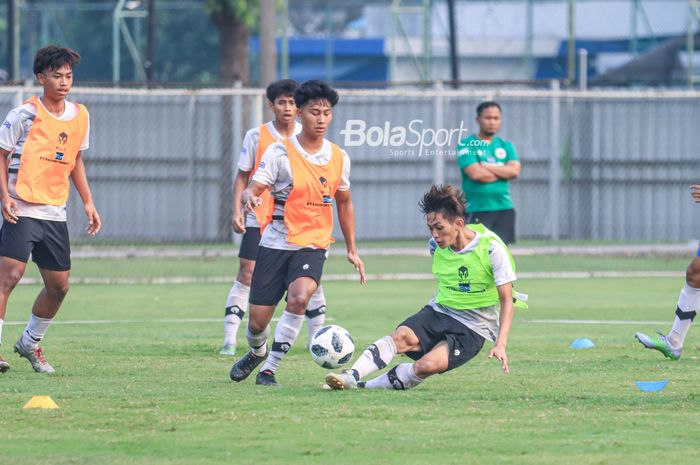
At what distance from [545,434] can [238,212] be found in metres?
3.28

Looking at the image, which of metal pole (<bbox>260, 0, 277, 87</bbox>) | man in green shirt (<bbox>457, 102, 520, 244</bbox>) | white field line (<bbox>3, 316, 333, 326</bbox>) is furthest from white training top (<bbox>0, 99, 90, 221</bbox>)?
metal pole (<bbox>260, 0, 277, 87</bbox>)

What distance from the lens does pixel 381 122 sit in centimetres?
2212

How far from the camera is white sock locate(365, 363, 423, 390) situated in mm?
8344

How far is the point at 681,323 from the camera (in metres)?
9.86

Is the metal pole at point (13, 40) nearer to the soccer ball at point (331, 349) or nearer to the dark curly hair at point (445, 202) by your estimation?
the soccer ball at point (331, 349)

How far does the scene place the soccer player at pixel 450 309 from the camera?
26.9ft

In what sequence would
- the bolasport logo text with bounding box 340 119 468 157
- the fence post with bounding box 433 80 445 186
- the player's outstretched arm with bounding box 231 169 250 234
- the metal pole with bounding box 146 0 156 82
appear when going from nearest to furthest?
the player's outstretched arm with bounding box 231 169 250 234 < the fence post with bounding box 433 80 445 186 < the bolasport logo text with bounding box 340 119 468 157 < the metal pole with bounding box 146 0 156 82

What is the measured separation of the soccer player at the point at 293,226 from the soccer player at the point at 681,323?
244 cm

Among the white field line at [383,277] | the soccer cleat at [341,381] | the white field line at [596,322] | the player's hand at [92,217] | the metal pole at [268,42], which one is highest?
the metal pole at [268,42]

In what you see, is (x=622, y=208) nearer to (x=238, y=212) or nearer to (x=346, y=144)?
(x=346, y=144)

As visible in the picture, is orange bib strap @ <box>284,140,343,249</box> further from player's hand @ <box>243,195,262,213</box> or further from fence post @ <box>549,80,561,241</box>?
fence post @ <box>549,80,561,241</box>

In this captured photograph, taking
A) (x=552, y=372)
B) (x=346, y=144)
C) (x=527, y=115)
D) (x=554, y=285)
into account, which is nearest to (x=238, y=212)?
(x=552, y=372)

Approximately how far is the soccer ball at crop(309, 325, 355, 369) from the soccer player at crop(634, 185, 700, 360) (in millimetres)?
2472

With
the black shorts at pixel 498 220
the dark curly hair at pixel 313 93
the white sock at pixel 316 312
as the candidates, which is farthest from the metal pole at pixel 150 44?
the dark curly hair at pixel 313 93
